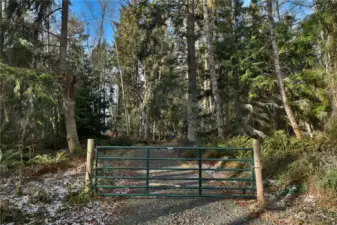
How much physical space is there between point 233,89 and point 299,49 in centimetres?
362

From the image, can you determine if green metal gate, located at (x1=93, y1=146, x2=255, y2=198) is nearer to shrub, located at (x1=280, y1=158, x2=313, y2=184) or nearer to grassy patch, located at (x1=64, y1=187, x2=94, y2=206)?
grassy patch, located at (x1=64, y1=187, x2=94, y2=206)

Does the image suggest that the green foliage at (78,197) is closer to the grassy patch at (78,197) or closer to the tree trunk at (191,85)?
the grassy patch at (78,197)

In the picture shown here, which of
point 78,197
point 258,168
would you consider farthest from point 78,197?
point 258,168

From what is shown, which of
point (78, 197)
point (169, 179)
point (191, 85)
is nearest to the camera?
point (78, 197)

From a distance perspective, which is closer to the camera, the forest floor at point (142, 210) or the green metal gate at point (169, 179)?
the forest floor at point (142, 210)

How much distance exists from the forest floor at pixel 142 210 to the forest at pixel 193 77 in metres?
0.94

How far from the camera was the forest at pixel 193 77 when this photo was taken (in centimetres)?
698

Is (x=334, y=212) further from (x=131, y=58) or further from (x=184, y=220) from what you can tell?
(x=131, y=58)

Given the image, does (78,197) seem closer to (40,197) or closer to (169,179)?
(40,197)

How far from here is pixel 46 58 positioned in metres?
8.57

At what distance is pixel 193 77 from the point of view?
11.9 m

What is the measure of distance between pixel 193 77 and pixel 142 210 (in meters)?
Result: 8.25

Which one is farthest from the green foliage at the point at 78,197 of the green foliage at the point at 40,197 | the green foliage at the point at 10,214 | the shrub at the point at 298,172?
the shrub at the point at 298,172

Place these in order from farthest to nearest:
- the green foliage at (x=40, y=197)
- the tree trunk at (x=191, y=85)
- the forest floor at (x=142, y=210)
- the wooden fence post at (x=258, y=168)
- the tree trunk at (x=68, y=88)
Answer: the tree trunk at (x=191, y=85) → the tree trunk at (x=68, y=88) → the green foliage at (x=40, y=197) → the wooden fence post at (x=258, y=168) → the forest floor at (x=142, y=210)
